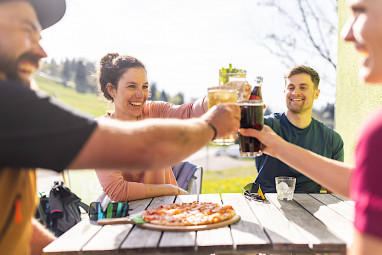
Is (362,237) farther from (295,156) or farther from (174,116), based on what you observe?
(174,116)

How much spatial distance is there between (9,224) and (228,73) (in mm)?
1418

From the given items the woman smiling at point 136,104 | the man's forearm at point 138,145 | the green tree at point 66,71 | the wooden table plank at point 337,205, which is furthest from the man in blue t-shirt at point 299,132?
the green tree at point 66,71

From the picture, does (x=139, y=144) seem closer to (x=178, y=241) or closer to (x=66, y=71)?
(x=178, y=241)

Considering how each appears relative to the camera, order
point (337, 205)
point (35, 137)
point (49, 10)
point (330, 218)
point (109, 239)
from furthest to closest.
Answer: point (337, 205) < point (330, 218) < point (109, 239) < point (49, 10) < point (35, 137)

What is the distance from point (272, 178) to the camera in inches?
135

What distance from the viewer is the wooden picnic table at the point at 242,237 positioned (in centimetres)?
169

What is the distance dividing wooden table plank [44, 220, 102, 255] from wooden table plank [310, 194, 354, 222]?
4.73 ft

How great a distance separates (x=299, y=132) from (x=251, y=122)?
1573 mm

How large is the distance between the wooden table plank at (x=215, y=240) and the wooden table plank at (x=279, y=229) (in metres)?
0.20

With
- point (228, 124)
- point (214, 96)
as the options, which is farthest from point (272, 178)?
point (228, 124)

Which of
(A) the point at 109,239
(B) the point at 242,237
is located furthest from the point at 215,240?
(A) the point at 109,239

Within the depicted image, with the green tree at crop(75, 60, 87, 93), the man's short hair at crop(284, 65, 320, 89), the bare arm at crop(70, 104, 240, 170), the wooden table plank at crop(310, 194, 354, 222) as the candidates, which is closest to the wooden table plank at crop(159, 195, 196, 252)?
the bare arm at crop(70, 104, 240, 170)

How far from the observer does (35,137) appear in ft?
3.53

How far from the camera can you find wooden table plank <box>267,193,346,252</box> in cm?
171
